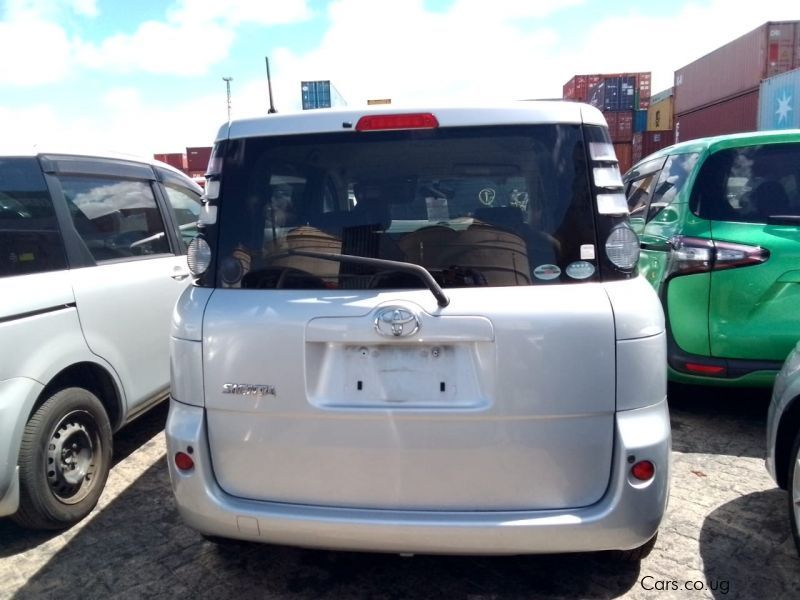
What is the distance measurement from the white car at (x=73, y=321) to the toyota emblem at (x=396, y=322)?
5.88ft

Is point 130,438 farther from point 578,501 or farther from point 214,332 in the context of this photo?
point 578,501

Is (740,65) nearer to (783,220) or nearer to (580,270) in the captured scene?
(783,220)

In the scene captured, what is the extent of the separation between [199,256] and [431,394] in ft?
3.26

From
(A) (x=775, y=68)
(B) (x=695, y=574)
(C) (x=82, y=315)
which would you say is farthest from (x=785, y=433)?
(A) (x=775, y=68)

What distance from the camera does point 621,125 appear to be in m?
28.3

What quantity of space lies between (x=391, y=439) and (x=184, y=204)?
325 cm

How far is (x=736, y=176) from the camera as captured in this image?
13.8 ft

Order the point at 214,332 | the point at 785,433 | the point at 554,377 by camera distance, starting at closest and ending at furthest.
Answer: the point at 554,377
the point at 214,332
the point at 785,433

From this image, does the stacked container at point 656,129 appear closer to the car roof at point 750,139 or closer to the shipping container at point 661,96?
the shipping container at point 661,96

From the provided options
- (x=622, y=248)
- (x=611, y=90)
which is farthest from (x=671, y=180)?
(x=611, y=90)

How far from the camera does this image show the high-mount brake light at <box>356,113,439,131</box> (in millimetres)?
2219

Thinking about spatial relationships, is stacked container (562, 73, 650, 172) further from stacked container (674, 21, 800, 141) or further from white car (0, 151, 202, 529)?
white car (0, 151, 202, 529)

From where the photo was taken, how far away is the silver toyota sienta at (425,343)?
2125mm

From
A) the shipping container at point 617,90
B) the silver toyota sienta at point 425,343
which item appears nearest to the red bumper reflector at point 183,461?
the silver toyota sienta at point 425,343
